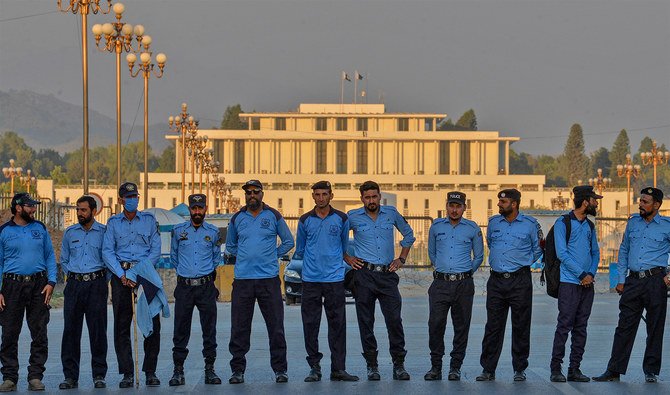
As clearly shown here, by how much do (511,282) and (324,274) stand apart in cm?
188

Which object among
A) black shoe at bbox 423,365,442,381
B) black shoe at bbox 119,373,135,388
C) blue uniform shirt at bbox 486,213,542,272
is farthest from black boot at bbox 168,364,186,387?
blue uniform shirt at bbox 486,213,542,272

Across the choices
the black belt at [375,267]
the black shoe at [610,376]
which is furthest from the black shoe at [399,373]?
the black shoe at [610,376]

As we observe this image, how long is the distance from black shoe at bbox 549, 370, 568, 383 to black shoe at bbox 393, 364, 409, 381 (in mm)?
1433

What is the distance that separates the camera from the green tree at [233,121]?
187875 millimetres

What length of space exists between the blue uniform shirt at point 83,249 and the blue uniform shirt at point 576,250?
4545mm

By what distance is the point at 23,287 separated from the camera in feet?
47.1

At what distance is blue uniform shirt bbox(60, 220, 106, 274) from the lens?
566 inches

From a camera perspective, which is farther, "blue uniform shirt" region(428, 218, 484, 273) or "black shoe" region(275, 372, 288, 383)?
"blue uniform shirt" region(428, 218, 484, 273)

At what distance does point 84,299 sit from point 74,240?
581mm

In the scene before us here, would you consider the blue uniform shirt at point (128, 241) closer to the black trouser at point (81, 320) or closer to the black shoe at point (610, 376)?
the black trouser at point (81, 320)

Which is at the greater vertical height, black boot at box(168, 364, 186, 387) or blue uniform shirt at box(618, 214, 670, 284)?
blue uniform shirt at box(618, 214, 670, 284)

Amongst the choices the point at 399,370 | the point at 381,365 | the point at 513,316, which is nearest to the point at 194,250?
the point at 399,370

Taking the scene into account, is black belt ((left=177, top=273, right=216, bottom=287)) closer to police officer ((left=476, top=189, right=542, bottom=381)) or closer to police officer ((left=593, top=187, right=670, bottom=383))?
police officer ((left=476, top=189, right=542, bottom=381))

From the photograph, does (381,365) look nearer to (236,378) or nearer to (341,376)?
(341,376)
